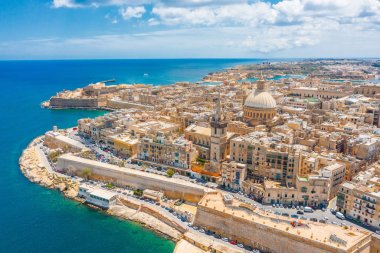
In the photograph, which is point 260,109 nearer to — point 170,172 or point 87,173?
point 170,172

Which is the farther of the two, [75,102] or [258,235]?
[75,102]

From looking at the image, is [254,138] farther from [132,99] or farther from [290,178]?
[132,99]

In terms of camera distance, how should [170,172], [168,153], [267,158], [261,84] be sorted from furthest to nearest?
[261,84] < [168,153] < [170,172] < [267,158]

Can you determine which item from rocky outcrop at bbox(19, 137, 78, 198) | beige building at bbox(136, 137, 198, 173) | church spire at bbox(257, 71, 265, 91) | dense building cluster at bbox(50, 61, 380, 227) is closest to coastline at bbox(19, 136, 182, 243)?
rocky outcrop at bbox(19, 137, 78, 198)

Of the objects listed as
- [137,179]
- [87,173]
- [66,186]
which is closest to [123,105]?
[87,173]

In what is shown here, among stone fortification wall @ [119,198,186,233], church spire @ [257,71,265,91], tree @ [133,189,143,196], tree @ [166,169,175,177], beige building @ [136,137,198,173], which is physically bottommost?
stone fortification wall @ [119,198,186,233]

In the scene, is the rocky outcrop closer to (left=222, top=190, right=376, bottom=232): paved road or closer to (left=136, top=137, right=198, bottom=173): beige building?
(left=136, top=137, right=198, bottom=173): beige building
